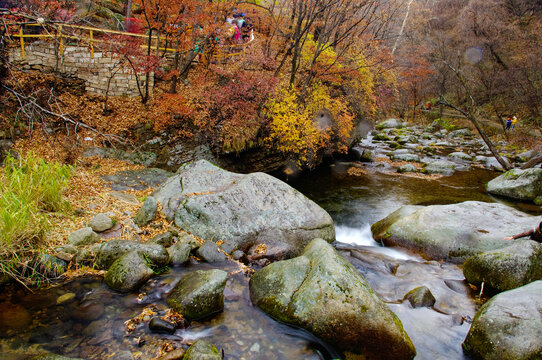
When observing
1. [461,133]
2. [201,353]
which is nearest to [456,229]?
[201,353]

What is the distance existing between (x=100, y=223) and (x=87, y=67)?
10420mm

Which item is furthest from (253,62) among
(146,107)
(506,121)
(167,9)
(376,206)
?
(506,121)

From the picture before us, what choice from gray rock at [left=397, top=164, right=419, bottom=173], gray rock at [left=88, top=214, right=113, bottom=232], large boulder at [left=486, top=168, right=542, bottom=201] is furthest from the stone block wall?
large boulder at [left=486, top=168, right=542, bottom=201]

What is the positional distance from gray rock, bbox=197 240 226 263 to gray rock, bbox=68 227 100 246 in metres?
1.82

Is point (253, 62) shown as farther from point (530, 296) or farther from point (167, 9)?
point (530, 296)

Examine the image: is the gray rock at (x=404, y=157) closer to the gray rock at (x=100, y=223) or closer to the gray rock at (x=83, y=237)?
the gray rock at (x=100, y=223)

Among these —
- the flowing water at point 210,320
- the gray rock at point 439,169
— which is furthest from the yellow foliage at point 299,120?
the flowing water at point 210,320

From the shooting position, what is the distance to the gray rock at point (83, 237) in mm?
4777

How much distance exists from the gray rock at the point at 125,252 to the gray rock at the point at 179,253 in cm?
18

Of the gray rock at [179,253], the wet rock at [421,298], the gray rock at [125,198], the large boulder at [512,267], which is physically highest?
the large boulder at [512,267]

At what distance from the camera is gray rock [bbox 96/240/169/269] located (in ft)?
15.2

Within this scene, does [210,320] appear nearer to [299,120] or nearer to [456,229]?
[456,229]

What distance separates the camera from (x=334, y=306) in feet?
12.5

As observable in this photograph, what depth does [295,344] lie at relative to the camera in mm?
3840
